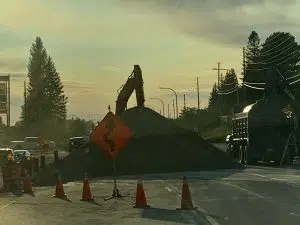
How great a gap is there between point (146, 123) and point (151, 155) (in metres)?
3.14

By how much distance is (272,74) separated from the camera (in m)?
44.1

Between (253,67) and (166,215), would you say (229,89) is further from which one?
(166,215)

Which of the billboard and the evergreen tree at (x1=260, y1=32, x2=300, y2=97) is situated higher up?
the evergreen tree at (x1=260, y1=32, x2=300, y2=97)

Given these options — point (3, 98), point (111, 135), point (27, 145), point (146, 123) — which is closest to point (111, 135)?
point (111, 135)

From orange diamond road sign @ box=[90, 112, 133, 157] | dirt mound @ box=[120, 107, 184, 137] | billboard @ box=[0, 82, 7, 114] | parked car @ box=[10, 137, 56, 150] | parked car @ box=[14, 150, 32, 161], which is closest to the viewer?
orange diamond road sign @ box=[90, 112, 133, 157]

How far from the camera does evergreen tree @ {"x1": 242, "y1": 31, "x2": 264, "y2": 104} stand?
11494cm

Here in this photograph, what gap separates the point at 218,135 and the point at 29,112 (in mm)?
53673

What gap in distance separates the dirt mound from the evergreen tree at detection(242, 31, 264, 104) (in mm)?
63656

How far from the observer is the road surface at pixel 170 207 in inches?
571

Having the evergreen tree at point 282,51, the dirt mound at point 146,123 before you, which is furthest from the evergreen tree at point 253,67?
the dirt mound at point 146,123

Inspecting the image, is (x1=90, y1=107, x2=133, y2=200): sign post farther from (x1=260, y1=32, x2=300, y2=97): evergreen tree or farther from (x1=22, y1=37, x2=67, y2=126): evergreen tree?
(x1=22, y1=37, x2=67, y2=126): evergreen tree

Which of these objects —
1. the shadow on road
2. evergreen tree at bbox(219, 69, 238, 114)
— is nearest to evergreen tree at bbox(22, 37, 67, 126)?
evergreen tree at bbox(219, 69, 238, 114)

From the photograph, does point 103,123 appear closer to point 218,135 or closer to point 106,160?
point 106,160

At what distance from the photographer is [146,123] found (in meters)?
43.9
